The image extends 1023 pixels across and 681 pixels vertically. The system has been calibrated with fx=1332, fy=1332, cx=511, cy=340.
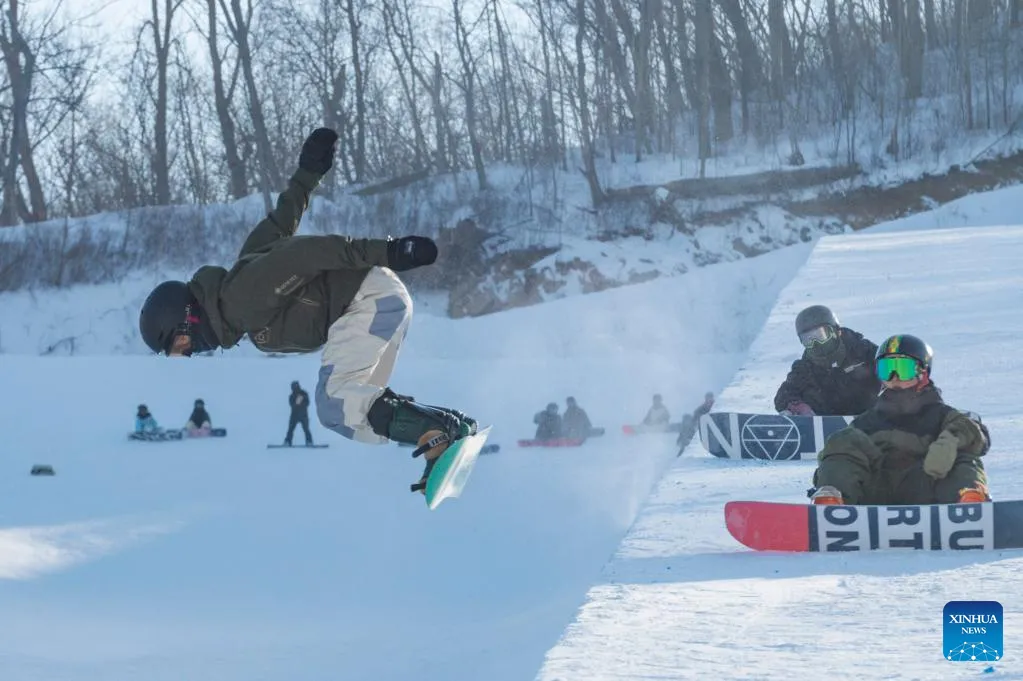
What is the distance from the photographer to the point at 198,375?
2578cm

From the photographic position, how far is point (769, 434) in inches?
349

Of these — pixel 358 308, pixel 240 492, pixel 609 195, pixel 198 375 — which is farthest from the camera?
pixel 609 195

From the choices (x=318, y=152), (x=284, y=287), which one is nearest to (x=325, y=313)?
(x=284, y=287)

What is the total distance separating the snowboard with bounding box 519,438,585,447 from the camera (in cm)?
1888

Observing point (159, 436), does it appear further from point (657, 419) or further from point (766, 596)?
point (766, 596)

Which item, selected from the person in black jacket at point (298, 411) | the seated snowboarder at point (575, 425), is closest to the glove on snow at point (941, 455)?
the seated snowboarder at point (575, 425)

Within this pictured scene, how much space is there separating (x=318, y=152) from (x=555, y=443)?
1339 cm

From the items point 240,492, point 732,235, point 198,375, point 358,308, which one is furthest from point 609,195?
point 358,308

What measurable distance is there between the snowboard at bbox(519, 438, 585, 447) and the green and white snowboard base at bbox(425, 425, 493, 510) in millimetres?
13215

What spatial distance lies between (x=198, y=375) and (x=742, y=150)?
18.8 meters

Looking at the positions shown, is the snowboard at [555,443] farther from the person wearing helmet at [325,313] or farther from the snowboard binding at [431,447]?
the snowboard binding at [431,447]

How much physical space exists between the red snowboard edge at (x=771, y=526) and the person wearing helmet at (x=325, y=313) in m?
1.30

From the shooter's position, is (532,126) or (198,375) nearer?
(198,375)

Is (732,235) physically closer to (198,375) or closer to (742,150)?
(742,150)
